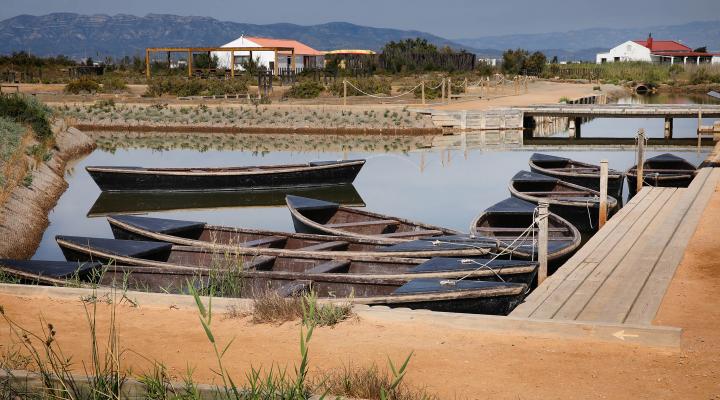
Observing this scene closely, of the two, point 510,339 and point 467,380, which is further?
point 510,339

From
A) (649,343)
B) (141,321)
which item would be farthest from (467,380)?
(141,321)

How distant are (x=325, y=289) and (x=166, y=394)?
14.0 ft

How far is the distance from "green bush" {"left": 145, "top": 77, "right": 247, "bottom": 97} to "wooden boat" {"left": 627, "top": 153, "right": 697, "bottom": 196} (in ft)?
96.5

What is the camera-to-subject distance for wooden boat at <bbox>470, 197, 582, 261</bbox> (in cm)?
1178

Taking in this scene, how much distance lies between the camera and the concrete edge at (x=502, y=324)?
23.9 feet

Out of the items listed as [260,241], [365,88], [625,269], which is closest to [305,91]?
[365,88]

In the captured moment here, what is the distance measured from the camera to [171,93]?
48.1 meters

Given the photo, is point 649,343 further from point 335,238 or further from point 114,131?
point 114,131

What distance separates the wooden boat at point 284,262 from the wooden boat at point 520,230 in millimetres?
1385

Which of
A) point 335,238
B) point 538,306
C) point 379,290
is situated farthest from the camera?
point 335,238

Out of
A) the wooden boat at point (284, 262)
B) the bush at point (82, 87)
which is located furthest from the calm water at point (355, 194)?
the bush at point (82, 87)

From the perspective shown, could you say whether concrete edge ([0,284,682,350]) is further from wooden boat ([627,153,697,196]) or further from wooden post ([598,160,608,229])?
wooden boat ([627,153,697,196])

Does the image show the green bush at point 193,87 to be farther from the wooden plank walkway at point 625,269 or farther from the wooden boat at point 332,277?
the wooden boat at point 332,277

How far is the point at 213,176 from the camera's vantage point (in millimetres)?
21484
